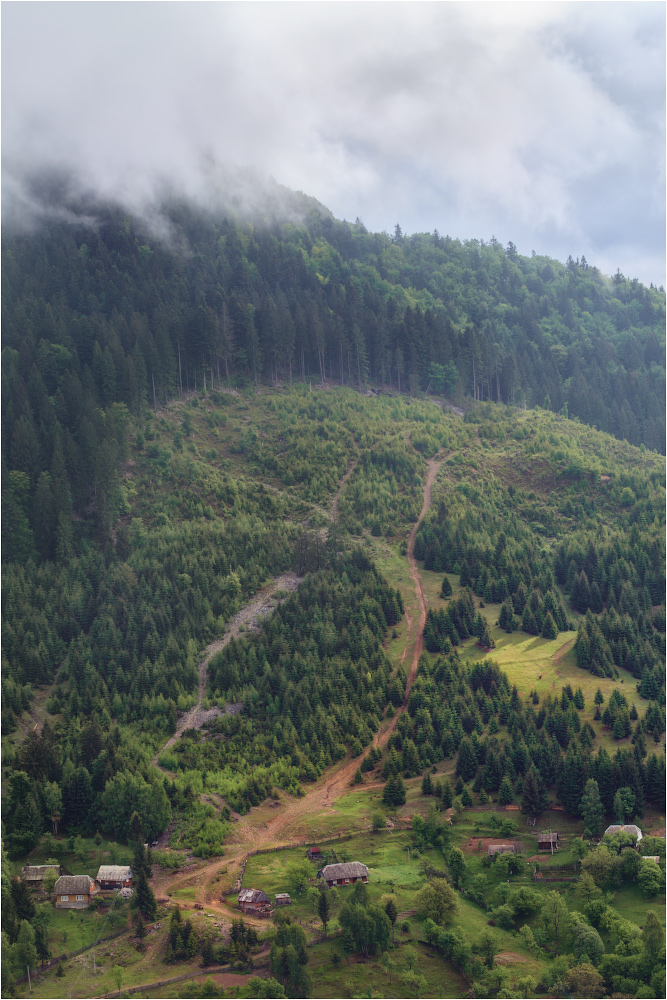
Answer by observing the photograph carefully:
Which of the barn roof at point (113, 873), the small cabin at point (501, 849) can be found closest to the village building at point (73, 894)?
the barn roof at point (113, 873)

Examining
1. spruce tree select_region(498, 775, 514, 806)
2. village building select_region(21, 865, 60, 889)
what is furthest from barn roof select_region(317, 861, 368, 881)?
village building select_region(21, 865, 60, 889)

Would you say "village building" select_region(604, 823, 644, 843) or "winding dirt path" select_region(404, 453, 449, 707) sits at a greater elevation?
"winding dirt path" select_region(404, 453, 449, 707)

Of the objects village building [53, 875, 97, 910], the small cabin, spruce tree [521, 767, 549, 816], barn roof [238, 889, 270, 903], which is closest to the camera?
barn roof [238, 889, 270, 903]

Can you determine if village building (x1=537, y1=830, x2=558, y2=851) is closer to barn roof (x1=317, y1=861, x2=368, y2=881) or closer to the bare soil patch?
the bare soil patch

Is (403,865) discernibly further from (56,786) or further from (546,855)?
(56,786)

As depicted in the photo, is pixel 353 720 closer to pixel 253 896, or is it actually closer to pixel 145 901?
pixel 253 896

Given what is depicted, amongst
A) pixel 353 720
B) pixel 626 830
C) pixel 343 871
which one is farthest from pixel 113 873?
pixel 626 830
